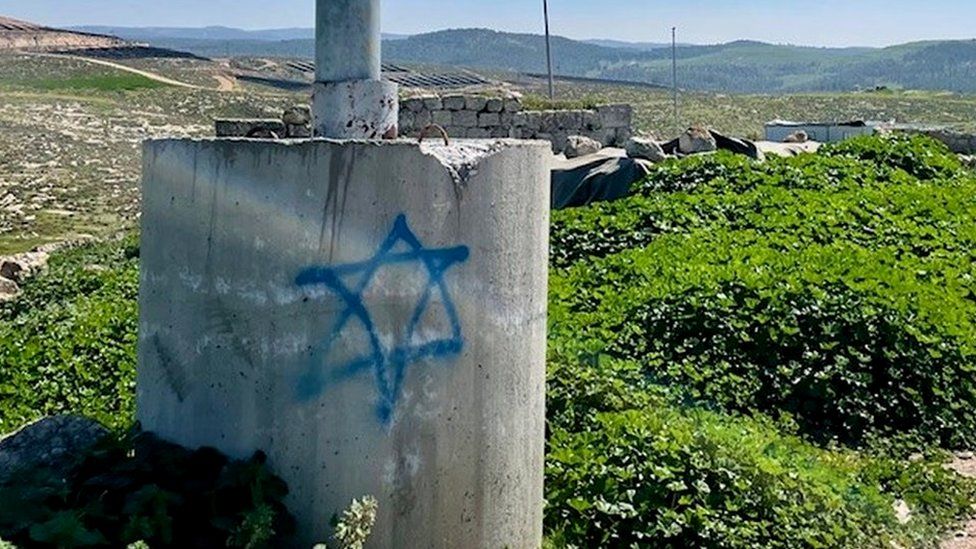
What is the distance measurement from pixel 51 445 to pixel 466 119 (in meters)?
12.9

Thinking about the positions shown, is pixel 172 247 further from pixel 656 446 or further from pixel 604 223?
pixel 604 223

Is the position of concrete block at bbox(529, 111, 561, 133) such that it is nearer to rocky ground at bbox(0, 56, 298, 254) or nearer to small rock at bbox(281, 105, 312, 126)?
small rock at bbox(281, 105, 312, 126)

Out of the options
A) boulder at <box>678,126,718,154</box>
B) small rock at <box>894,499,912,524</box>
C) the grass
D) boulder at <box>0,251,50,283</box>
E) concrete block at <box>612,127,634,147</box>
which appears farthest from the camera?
the grass

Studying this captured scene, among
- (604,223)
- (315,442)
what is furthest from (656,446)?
(604,223)

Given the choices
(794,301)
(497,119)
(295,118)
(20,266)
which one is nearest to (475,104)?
(497,119)

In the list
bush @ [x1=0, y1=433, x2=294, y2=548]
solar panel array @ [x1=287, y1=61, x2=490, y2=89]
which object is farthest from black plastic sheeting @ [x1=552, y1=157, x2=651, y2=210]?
solar panel array @ [x1=287, y1=61, x2=490, y2=89]

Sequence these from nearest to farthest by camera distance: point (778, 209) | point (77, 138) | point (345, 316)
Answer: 1. point (345, 316)
2. point (778, 209)
3. point (77, 138)

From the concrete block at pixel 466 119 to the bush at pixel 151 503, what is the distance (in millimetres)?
13063

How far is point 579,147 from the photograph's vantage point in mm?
15109

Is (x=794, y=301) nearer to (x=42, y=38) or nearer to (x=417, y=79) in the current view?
(x=417, y=79)

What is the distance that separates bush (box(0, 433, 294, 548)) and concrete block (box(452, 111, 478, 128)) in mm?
13063

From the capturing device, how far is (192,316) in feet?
11.5

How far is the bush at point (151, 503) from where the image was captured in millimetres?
3203

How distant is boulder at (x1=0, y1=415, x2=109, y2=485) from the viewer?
3711mm
